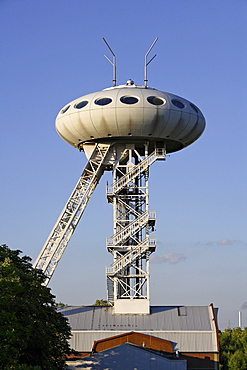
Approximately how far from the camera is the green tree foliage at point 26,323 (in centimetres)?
3266

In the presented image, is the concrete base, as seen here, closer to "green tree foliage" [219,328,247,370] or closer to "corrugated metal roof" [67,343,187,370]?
"corrugated metal roof" [67,343,187,370]

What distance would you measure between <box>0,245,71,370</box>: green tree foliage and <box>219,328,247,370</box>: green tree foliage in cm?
3622

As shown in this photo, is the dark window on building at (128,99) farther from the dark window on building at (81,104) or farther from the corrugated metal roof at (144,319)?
the corrugated metal roof at (144,319)

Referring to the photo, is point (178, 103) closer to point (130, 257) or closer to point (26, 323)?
point (130, 257)

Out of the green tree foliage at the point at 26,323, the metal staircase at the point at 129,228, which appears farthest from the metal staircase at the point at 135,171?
the green tree foliage at the point at 26,323

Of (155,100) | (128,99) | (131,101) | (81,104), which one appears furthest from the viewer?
(81,104)

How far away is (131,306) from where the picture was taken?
58781 millimetres

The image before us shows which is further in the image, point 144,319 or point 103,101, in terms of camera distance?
point 103,101

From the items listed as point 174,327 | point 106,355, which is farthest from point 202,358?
point 106,355

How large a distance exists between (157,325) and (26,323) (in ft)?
75.8

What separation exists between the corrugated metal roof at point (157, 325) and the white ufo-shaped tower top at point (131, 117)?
14.2 metres

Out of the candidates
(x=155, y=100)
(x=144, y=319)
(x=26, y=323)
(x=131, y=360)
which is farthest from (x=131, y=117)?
(x=26, y=323)

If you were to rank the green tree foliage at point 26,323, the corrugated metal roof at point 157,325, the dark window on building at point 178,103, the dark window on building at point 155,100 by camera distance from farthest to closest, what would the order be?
the dark window on building at point 178,103 < the dark window on building at point 155,100 < the corrugated metal roof at point 157,325 < the green tree foliage at point 26,323

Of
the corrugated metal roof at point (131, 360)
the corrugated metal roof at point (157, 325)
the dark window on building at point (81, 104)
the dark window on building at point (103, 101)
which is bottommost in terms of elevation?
the corrugated metal roof at point (131, 360)
